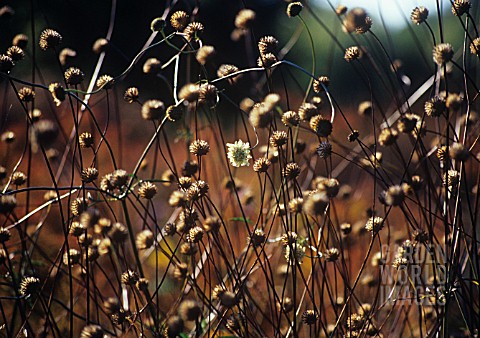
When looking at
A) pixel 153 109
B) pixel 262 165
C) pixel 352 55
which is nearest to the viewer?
pixel 153 109

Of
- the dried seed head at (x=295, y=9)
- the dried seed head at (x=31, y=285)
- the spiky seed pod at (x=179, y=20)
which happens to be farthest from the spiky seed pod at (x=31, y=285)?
the dried seed head at (x=295, y=9)

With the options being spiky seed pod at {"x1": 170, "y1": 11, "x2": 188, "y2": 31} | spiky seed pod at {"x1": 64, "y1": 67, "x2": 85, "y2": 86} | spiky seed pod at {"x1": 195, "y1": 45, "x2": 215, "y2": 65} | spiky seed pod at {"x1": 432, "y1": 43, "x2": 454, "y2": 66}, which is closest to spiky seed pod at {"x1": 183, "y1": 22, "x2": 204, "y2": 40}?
spiky seed pod at {"x1": 170, "y1": 11, "x2": 188, "y2": 31}

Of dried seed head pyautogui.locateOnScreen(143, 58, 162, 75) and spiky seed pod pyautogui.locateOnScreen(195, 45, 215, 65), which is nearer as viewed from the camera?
spiky seed pod pyautogui.locateOnScreen(195, 45, 215, 65)

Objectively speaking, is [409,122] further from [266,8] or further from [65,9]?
[266,8]

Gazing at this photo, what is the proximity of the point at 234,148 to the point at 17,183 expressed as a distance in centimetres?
47

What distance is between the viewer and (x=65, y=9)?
4316 millimetres

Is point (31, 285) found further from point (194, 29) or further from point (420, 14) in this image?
point (420, 14)

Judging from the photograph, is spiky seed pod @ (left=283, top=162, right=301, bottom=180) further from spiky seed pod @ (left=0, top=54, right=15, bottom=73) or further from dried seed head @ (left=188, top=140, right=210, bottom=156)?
spiky seed pod @ (left=0, top=54, right=15, bottom=73)

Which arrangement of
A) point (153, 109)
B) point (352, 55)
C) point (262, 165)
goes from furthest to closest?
point (352, 55) < point (262, 165) < point (153, 109)

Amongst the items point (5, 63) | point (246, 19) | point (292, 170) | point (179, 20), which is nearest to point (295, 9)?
point (246, 19)

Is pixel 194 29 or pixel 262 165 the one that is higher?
pixel 194 29

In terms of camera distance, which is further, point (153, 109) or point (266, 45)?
point (266, 45)

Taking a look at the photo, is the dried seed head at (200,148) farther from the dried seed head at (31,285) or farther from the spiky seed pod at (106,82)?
the dried seed head at (31,285)

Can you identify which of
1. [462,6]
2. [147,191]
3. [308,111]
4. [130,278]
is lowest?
[130,278]
